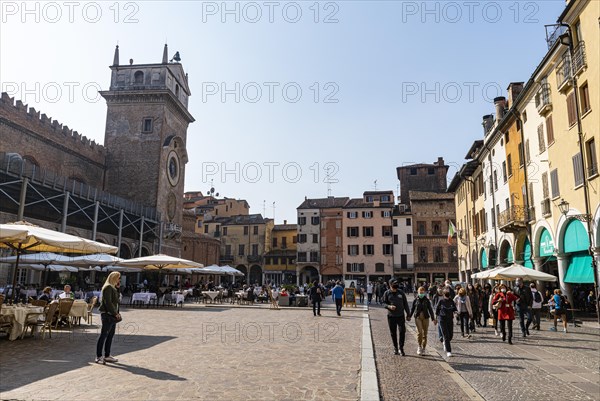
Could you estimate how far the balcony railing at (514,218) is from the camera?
23.8 metres

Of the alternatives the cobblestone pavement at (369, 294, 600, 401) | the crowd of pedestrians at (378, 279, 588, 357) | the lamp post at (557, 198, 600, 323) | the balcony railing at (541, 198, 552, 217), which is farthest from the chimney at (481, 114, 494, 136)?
the cobblestone pavement at (369, 294, 600, 401)

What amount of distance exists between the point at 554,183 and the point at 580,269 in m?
4.26

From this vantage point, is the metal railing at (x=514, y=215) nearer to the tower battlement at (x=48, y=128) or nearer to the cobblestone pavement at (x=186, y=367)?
the cobblestone pavement at (x=186, y=367)

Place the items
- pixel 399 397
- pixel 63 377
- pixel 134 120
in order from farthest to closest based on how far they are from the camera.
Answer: pixel 134 120 → pixel 63 377 → pixel 399 397

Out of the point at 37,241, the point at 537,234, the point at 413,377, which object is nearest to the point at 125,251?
the point at 37,241

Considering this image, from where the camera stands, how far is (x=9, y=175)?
24.1m

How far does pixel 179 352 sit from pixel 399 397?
4.82m

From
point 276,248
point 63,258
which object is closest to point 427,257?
point 276,248

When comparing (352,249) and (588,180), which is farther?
(352,249)

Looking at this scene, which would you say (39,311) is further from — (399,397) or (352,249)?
(352,249)

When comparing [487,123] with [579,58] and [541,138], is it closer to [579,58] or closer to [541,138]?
[541,138]

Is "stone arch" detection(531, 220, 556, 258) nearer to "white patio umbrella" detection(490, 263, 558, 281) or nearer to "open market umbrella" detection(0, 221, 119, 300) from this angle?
"white patio umbrella" detection(490, 263, 558, 281)

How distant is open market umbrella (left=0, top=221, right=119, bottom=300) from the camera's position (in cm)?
1017

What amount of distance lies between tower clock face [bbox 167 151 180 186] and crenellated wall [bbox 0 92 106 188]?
6053mm
